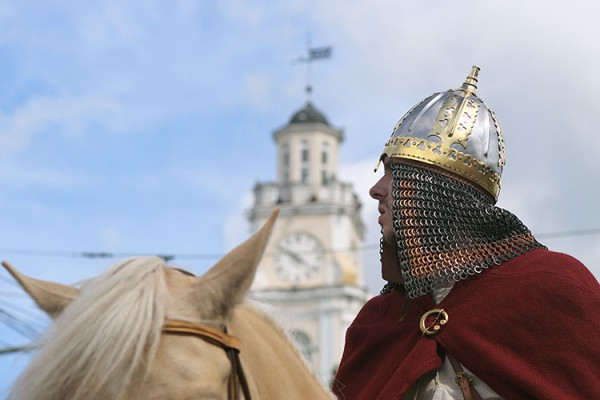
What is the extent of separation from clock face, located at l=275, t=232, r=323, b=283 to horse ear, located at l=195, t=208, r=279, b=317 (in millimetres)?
67827

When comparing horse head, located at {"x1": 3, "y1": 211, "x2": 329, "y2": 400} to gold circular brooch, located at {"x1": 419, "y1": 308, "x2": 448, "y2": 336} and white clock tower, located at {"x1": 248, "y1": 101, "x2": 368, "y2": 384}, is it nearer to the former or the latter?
gold circular brooch, located at {"x1": 419, "y1": 308, "x2": 448, "y2": 336}

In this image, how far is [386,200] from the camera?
185 inches

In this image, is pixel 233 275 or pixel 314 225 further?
pixel 314 225

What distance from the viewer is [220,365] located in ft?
9.55

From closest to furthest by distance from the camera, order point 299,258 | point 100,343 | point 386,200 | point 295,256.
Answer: point 100,343
point 386,200
point 295,256
point 299,258

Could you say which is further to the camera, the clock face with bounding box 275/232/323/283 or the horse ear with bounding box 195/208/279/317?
the clock face with bounding box 275/232/323/283

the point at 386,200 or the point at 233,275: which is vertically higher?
the point at 386,200

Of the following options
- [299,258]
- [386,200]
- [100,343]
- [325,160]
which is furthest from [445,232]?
[325,160]

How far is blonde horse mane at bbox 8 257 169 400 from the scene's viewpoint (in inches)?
107

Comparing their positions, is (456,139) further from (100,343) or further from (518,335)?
(100,343)

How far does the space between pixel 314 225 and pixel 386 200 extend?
67502 millimetres

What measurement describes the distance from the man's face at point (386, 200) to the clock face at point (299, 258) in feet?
217

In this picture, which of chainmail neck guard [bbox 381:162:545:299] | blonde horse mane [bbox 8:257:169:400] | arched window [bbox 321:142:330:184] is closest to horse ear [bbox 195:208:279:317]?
blonde horse mane [bbox 8:257:169:400]

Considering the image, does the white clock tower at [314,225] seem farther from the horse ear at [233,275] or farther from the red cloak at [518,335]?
the horse ear at [233,275]
